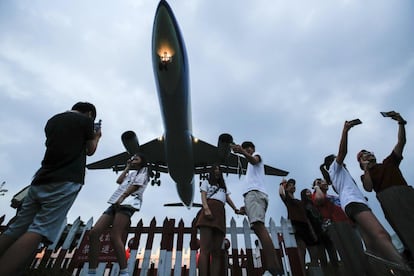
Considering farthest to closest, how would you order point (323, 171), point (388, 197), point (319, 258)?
point (319, 258) < point (323, 171) < point (388, 197)

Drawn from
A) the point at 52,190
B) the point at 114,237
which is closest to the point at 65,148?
the point at 52,190

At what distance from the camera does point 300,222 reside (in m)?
4.29

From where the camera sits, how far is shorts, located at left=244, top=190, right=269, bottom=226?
290 cm

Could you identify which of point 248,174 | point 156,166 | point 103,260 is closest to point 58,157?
point 248,174

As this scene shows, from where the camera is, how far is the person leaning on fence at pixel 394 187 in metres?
2.43

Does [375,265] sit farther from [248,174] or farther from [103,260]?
[103,260]

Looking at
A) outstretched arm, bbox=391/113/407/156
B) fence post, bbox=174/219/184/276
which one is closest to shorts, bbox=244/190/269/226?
outstretched arm, bbox=391/113/407/156

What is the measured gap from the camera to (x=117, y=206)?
3039 millimetres

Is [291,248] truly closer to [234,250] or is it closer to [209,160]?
[234,250]

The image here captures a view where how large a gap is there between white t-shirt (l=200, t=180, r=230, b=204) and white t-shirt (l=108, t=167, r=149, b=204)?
0.91 m

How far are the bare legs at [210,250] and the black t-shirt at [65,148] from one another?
177 centimetres

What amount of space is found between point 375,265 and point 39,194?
461 cm

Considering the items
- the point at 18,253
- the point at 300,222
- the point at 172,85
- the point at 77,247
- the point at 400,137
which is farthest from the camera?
the point at 172,85

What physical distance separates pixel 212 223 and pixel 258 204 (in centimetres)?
72
